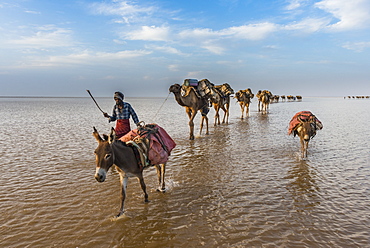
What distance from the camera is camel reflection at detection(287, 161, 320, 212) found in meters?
5.11

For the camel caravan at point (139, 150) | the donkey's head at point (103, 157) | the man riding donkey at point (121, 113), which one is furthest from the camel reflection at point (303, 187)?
the man riding donkey at point (121, 113)

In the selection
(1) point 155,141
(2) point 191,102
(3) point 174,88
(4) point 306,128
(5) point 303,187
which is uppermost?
(3) point 174,88

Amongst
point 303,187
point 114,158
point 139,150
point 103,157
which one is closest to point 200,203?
point 139,150

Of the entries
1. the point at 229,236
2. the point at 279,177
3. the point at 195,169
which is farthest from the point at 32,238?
the point at 279,177

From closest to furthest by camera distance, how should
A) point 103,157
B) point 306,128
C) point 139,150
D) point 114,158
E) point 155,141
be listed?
point 103,157 → point 114,158 → point 139,150 → point 155,141 → point 306,128

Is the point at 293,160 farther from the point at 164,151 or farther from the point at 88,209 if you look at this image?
the point at 88,209

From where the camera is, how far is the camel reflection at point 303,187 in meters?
5.11

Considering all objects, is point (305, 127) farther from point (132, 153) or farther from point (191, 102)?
point (132, 153)

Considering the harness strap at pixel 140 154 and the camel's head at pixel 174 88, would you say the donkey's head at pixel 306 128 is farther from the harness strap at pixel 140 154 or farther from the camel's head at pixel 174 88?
the harness strap at pixel 140 154

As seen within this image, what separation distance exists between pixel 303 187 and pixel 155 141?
4002mm

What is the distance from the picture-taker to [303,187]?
19.8 ft

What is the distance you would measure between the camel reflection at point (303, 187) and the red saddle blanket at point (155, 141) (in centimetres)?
304

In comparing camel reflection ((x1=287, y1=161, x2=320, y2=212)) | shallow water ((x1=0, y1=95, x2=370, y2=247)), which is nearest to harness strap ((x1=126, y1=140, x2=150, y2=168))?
shallow water ((x1=0, y1=95, x2=370, y2=247))

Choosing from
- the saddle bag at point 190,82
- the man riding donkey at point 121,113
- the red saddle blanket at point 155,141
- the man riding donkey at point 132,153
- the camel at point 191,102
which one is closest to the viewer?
the man riding donkey at point 132,153
